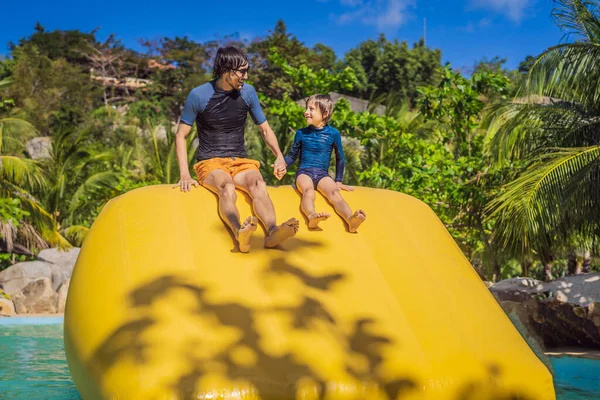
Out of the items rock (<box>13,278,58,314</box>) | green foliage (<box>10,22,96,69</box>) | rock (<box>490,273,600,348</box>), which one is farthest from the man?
green foliage (<box>10,22,96,69</box>)

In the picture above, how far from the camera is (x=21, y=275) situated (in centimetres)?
1219

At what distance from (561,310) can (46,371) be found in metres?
5.50

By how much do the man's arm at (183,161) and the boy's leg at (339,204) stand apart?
2.72ft

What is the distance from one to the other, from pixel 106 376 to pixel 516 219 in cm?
624

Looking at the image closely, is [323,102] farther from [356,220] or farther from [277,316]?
[277,316]

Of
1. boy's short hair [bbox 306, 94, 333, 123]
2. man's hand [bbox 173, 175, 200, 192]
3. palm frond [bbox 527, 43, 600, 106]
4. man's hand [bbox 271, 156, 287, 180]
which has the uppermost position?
palm frond [bbox 527, 43, 600, 106]

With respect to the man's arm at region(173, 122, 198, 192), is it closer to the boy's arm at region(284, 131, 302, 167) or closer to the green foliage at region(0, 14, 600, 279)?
the boy's arm at region(284, 131, 302, 167)

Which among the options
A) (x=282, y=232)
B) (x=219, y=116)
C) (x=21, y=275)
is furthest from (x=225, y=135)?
(x=21, y=275)

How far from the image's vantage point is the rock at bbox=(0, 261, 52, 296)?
1198cm

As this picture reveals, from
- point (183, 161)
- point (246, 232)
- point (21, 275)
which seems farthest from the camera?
point (21, 275)

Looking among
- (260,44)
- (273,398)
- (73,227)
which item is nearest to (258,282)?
(273,398)

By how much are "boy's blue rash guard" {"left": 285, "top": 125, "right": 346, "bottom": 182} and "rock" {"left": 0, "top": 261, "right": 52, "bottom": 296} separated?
893 centimetres

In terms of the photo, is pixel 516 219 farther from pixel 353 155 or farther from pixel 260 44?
pixel 260 44

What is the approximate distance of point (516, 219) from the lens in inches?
323
